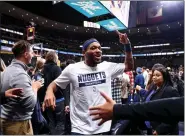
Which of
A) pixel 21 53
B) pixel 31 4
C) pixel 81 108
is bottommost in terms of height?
pixel 81 108

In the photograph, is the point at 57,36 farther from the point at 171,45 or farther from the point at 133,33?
the point at 171,45

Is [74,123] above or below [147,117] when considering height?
below

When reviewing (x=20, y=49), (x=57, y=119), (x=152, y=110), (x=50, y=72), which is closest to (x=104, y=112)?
(x=152, y=110)

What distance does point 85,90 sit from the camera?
244cm

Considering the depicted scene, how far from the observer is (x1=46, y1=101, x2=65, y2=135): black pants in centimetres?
413

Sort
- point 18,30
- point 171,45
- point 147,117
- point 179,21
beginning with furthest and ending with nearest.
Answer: point 171,45, point 179,21, point 18,30, point 147,117

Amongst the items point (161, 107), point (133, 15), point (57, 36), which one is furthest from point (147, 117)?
point (57, 36)

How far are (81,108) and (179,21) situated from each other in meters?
25.6

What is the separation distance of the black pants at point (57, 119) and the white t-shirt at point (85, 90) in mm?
1697

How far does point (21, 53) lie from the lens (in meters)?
2.63

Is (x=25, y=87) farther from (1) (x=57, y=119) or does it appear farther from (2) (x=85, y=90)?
(1) (x=57, y=119)

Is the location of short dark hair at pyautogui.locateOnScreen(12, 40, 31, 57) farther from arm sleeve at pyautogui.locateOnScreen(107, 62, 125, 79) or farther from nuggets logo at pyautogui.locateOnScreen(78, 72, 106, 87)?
arm sleeve at pyautogui.locateOnScreen(107, 62, 125, 79)

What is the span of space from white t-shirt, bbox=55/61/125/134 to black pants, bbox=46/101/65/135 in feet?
5.57

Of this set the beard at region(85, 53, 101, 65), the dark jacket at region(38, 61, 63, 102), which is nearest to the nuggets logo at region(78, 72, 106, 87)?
the beard at region(85, 53, 101, 65)
